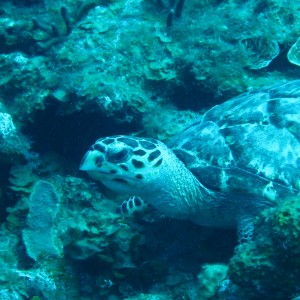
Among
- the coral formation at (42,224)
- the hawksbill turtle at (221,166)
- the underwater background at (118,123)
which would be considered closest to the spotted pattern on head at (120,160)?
the hawksbill turtle at (221,166)

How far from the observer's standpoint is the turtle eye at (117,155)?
2.63 meters

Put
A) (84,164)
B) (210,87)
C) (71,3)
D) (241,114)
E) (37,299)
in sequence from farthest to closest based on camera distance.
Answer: (71,3)
(210,87)
(241,114)
(84,164)
(37,299)

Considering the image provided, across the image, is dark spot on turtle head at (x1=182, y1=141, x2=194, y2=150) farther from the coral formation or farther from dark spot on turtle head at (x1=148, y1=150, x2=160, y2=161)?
the coral formation

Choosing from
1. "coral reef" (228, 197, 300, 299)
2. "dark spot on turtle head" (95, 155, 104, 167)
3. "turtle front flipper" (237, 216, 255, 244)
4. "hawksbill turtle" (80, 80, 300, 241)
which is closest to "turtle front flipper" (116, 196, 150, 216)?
"hawksbill turtle" (80, 80, 300, 241)

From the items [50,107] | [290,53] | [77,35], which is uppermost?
[290,53]

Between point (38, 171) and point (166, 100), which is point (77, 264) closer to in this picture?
point (38, 171)

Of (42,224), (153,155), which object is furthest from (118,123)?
(42,224)

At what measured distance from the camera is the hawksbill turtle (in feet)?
8.50

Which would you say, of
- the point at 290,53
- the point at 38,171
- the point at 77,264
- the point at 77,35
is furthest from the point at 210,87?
the point at 77,264

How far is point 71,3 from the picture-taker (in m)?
4.95

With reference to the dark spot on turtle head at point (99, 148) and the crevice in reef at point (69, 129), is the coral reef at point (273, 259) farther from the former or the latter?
the crevice in reef at point (69, 129)

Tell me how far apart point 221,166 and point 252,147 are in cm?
30

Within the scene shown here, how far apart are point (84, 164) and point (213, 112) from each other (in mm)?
1399

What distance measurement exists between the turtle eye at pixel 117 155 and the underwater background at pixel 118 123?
586 mm
